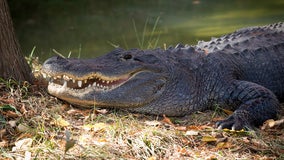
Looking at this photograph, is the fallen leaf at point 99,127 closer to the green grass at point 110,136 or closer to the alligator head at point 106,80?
the green grass at point 110,136

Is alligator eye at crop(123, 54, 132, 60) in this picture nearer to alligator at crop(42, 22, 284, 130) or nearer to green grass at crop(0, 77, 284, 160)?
alligator at crop(42, 22, 284, 130)

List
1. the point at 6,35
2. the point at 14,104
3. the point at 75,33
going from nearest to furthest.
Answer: the point at 14,104 < the point at 6,35 < the point at 75,33

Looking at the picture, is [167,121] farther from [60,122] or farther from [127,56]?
[60,122]

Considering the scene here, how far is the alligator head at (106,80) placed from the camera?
4.93 metres

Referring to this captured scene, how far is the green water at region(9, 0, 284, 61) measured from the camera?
9797 millimetres

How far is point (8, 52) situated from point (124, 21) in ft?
24.7

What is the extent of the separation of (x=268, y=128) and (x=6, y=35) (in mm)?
2612

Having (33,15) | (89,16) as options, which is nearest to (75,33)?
(89,16)

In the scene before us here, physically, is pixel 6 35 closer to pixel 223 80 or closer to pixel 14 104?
pixel 14 104

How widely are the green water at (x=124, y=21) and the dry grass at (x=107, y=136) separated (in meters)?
3.37

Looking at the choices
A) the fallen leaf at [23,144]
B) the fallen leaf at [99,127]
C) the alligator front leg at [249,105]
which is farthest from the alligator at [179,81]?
the fallen leaf at [23,144]

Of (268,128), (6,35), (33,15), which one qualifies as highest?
(6,35)

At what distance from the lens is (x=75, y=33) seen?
11.3 metres

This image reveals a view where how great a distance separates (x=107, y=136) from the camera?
4.35 meters
